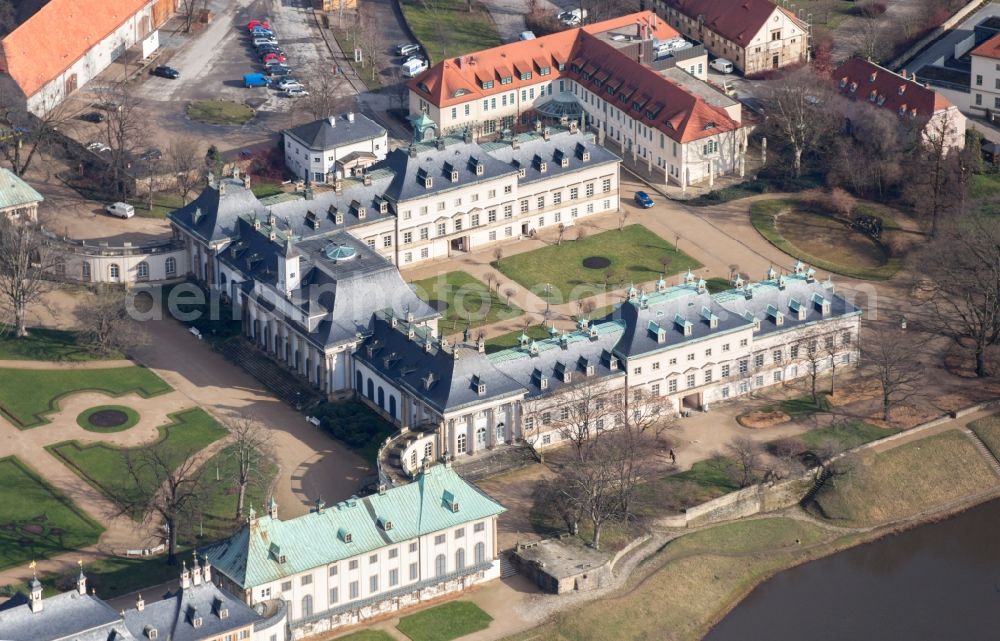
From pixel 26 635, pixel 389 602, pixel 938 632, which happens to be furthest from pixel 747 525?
pixel 26 635

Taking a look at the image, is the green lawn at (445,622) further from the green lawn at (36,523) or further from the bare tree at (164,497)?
the green lawn at (36,523)

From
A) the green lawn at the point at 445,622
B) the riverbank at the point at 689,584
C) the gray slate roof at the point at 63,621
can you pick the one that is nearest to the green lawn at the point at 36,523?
the gray slate roof at the point at 63,621

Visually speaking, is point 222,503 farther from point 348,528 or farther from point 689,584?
point 689,584

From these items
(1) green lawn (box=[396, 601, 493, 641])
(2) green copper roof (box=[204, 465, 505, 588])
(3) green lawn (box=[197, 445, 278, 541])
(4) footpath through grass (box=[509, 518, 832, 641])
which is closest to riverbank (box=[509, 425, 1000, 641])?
(4) footpath through grass (box=[509, 518, 832, 641])

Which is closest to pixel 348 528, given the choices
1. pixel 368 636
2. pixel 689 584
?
pixel 368 636

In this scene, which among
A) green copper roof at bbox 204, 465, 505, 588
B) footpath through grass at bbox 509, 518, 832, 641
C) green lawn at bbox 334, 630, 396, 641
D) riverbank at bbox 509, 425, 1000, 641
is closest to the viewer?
green copper roof at bbox 204, 465, 505, 588

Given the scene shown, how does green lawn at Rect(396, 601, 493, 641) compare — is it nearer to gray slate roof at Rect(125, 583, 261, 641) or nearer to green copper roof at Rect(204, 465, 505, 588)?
green copper roof at Rect(204, 465, 505, 588)
